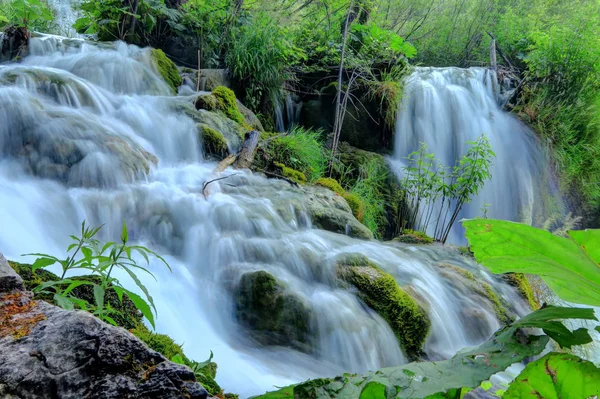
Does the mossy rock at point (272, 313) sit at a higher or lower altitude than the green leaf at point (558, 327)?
lower

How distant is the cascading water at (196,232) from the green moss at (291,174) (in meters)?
0.49

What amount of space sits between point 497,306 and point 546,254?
156 inches

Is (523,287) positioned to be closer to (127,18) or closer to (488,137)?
(488,137)

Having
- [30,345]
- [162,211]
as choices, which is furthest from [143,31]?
[30,345]

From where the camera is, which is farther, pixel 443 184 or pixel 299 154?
pixel 299 154

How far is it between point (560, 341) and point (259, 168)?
5.51m

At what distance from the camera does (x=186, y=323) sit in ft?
9.43

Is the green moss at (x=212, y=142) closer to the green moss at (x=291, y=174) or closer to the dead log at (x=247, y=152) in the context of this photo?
the dead log at (x=247, y=152)

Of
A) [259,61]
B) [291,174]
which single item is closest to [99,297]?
[291,174]

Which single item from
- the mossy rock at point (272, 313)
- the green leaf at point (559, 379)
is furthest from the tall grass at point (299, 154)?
the green leaf at point (559, 379)

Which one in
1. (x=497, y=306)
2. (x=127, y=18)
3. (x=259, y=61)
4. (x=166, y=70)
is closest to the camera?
(x=497, y=306)

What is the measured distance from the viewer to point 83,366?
780 mm

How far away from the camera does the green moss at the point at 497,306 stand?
390 centimetres

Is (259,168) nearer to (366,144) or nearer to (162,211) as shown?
(162,211)
